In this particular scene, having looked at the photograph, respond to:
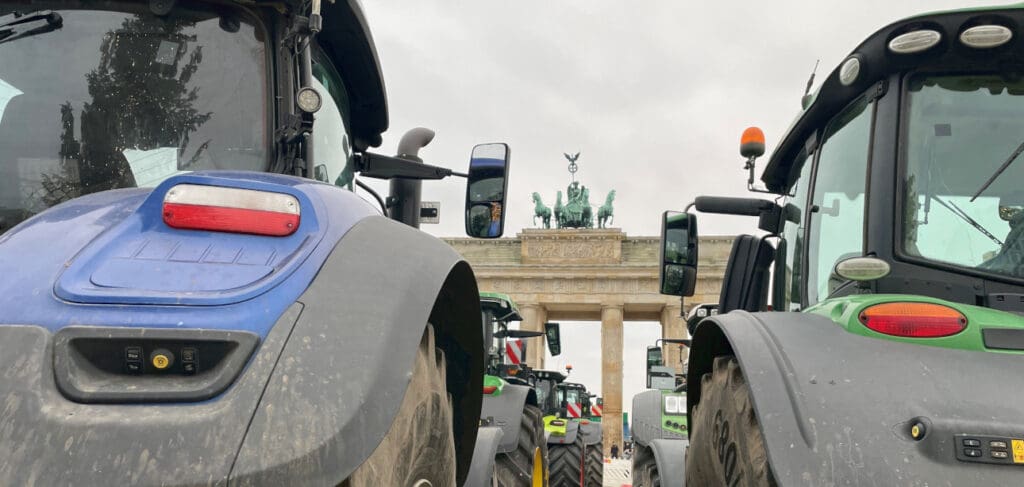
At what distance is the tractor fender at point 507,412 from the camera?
23.1 feet

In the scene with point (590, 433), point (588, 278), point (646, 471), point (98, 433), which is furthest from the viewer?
point (588, 278)

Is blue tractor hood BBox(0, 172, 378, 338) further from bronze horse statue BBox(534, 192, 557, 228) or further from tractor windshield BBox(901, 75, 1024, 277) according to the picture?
bronze horse statue BBox(534, 192, 557, 228)

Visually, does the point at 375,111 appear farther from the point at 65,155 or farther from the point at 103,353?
the point at 103,353

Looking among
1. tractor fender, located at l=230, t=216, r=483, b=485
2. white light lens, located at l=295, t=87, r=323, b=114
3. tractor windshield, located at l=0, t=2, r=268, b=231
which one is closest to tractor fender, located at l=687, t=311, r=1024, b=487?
tractor fender, located at l=230, t=216, r=483, b=485

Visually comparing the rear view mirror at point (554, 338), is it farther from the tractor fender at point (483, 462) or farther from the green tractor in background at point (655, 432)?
the tractor fender at point (483, 462)

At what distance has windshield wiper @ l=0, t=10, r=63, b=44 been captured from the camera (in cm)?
239

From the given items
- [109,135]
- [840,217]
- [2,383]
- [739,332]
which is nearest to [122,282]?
[2,383]

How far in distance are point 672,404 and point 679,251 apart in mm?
7709

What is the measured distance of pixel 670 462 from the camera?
3990 mm

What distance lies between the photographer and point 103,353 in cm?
125

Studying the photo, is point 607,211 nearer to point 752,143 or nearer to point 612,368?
point 612,368

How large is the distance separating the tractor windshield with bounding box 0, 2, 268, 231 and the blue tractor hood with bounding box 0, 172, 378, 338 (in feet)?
2.36

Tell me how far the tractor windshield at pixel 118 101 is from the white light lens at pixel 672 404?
9.69 metres

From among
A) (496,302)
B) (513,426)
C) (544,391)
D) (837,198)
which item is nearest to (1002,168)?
(837,198)
